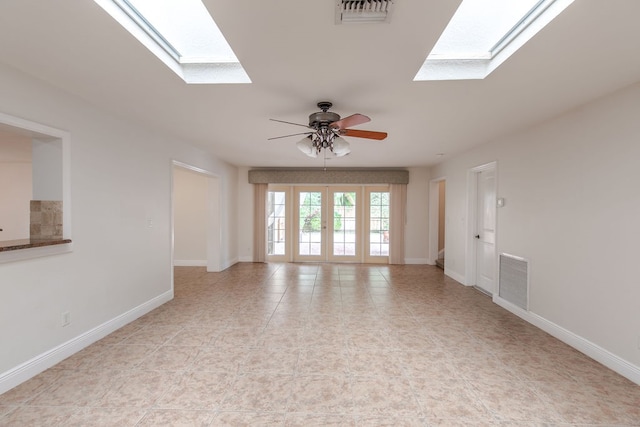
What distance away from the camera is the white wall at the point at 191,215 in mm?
6570

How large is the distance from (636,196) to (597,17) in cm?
159

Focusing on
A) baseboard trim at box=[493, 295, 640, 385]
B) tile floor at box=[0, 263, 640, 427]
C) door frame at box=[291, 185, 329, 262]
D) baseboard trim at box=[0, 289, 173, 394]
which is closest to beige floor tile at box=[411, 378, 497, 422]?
tile floor at box=[0, 263, 640, 427]

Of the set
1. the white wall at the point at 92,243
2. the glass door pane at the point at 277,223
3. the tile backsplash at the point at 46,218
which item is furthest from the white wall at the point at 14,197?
the glass door pane at the point at 277,223

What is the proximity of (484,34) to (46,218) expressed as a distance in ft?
12.5

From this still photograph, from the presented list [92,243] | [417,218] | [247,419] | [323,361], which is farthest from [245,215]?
[247,419]

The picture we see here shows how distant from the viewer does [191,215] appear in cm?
659

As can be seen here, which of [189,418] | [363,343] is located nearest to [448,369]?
A: [363,343]

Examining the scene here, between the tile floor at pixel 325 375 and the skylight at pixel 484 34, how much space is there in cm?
239

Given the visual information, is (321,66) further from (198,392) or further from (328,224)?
(328,224)

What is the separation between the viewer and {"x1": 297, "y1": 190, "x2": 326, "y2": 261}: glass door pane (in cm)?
734

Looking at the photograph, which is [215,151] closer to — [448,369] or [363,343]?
[363,343]

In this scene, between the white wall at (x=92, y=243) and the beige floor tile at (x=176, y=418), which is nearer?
A: the beige floor tile at (x=176, y=418)

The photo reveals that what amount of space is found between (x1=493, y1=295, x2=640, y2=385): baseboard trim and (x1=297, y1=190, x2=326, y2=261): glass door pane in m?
4.47

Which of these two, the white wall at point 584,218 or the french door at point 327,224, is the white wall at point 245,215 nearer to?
the french door at point 327,224
